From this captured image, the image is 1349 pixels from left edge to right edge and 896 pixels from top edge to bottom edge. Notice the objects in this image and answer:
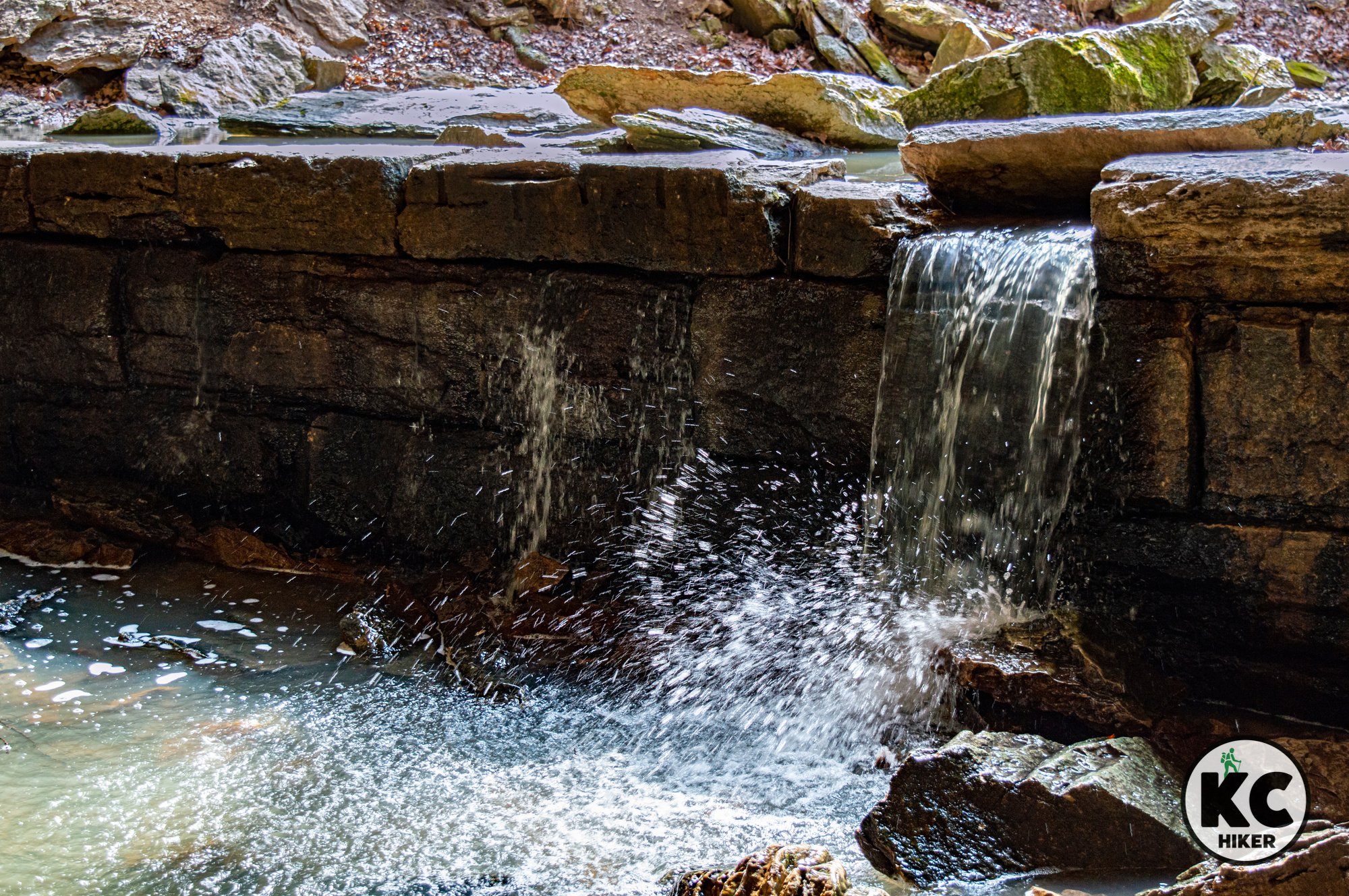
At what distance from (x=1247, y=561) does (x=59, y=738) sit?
370 centimetres

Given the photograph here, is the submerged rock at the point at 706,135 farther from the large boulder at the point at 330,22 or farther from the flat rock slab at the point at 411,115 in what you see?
the large boulder at the point at 330,22

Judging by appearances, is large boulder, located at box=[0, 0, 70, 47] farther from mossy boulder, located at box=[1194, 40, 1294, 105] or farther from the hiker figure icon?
the hiker figure icon

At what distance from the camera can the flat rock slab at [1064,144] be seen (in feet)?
12.3

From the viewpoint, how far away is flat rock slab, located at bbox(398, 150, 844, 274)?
4.02m

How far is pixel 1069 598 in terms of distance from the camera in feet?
11.9

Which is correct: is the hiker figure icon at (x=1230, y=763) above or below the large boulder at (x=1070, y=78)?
below

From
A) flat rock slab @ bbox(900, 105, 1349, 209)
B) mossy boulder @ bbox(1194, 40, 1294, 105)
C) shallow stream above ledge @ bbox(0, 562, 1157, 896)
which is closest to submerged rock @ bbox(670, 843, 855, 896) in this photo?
shallow stream above ledge @ bbox(0, 562, 1157, 896)

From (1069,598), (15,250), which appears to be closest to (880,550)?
(1069,598)

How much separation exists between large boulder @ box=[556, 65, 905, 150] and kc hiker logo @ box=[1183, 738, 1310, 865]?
4887 millimetres

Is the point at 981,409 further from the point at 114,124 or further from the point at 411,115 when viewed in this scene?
the point at 114,124

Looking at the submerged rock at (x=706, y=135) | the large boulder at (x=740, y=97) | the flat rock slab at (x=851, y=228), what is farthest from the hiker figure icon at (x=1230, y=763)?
the large boulder at (x=740, y=97)

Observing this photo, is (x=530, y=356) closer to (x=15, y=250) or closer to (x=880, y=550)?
(x=880, y=550)

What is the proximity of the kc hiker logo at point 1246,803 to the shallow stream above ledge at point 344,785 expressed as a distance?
0.20 meters

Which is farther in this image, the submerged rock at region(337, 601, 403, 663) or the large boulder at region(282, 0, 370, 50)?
the large boulder at region(282, 0, 370, 50)
